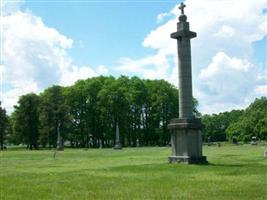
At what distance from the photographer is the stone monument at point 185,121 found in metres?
30.8

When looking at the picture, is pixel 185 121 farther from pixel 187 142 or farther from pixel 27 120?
pixel 27 120

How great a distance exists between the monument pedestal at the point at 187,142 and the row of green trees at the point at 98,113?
2572 inches

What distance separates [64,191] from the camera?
16.2 m

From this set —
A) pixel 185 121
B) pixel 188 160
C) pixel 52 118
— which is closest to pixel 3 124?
pixel 52 118

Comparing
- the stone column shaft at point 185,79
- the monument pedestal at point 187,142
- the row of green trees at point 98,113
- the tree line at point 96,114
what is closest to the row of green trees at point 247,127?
the tree line at point 96,114

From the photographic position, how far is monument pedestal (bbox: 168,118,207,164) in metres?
30.7

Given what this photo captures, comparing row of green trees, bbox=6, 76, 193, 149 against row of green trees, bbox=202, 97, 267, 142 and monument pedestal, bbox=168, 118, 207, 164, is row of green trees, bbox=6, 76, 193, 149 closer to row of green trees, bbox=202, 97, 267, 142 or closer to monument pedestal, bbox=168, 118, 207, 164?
row of green trees, bbox=202, 97, 267, 142

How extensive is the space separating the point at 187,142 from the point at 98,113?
7571cm

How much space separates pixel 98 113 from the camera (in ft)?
347

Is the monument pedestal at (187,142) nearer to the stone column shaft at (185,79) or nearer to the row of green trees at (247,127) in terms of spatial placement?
the stone column shaft at (185,79)

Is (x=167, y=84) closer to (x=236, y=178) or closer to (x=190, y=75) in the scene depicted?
(x=190, y=75)

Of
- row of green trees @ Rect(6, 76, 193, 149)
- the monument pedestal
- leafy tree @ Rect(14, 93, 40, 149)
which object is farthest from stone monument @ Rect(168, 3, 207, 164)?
leafy tree @ Rect(14, 93, 40, 149)

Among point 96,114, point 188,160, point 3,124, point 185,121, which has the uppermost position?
point 96,114

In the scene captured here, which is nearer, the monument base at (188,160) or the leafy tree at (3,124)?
the monument base at (188,160)
